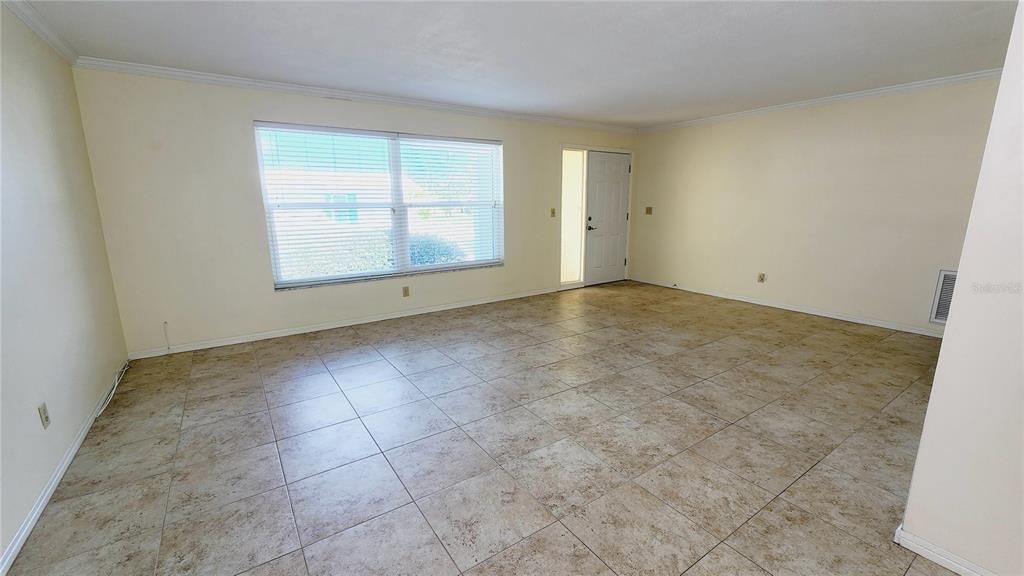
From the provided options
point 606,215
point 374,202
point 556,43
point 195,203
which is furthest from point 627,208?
point 195,203

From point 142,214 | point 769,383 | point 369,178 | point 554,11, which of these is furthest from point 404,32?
point 769,383

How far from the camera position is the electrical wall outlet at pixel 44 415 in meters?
1.98

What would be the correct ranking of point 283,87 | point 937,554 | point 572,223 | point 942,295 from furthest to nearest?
point 572,223
point 942,295
point 283,87
point 937,554

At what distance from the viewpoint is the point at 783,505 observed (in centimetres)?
187

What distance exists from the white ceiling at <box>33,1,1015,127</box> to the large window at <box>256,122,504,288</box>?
62 centimetres

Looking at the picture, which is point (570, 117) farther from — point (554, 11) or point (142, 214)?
point (142, 214)

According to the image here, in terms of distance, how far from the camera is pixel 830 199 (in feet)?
14.9

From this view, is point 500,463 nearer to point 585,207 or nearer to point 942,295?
point 942,295

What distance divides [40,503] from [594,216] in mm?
5896

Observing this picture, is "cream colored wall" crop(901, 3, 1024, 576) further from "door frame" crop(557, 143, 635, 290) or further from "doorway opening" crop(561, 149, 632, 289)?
"doorway opening" crop(561, 149, 632, 289)

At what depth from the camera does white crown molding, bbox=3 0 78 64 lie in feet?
7.11

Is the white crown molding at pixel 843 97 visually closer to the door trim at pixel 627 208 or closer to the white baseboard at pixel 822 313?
the door trim at pixel 627 208

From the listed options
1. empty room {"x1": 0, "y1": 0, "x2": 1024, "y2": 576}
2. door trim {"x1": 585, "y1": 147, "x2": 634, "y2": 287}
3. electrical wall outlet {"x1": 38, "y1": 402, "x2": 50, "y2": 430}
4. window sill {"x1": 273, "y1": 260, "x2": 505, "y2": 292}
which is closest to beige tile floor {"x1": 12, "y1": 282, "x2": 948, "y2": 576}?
empty room {"x1": 0, "y1": 0, "x2": 1024, "y2": 576}

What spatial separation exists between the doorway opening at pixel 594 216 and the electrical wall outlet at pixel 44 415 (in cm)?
517
